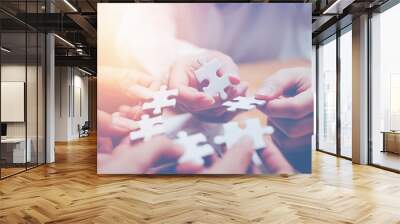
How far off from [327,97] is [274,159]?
4960 mm

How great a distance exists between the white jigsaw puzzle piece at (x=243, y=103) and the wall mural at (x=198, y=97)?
0.02 meters

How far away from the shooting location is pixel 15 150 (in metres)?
6.97

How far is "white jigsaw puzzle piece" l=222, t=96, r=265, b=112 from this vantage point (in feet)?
20.3

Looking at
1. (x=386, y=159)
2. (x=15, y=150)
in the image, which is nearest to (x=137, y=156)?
(x=15, y=150)

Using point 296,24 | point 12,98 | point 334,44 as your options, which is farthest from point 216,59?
point 334,44

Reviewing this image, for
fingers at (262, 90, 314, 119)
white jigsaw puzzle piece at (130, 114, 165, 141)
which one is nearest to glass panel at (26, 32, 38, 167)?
white jigsaw puzzle piece at (130, 114, 165, 141)

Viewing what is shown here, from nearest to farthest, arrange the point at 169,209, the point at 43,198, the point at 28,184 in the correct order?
the point at 169,209 < the point at 43,198 < the point at 28,184

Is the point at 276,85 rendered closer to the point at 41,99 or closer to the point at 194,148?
the point at 194,148

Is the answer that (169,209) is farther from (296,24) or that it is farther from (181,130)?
(296,24)

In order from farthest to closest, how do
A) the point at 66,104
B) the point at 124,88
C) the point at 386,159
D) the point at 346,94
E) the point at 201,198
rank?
the point at 66,104, the point at 346,94, the point at 386,159, the point at 124,88, the point at 201,198

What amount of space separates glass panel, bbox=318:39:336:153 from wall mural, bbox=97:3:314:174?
13.2 feet

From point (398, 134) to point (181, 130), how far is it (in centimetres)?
471

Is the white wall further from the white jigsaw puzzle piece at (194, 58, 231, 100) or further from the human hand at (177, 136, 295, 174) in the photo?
the white jigsaw puzzle piece at (194, 58, 231, 100)

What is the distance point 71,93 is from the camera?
15.9 metres
